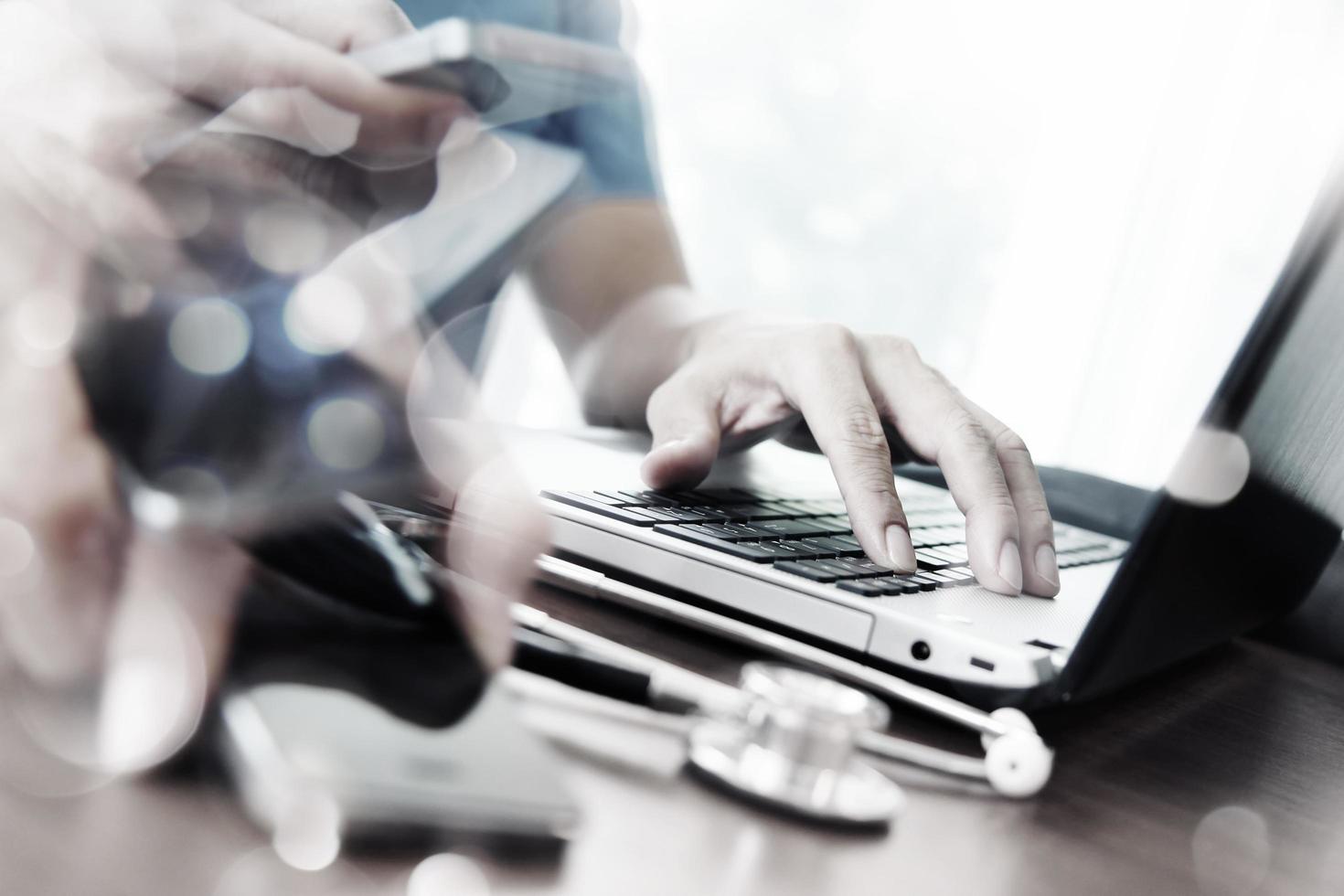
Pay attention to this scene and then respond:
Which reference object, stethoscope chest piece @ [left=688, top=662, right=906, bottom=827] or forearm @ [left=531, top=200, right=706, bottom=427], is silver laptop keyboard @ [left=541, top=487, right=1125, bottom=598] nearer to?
stethoscope chest piece @ [left=688, top=662, right=906, bottom=827]

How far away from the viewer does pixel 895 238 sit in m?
2.96

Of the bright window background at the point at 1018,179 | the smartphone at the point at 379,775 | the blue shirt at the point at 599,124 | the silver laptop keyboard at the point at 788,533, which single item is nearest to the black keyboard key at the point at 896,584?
the silver laptop keyboard at the point at 788,533

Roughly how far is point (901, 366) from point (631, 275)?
0.52 meters

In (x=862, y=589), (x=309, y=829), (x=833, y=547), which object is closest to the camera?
(x=309, y=829)

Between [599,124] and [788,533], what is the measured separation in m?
0.78

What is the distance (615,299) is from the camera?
113 cm

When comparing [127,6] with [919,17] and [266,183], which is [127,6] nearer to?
[266,183]

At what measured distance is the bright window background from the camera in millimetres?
2553

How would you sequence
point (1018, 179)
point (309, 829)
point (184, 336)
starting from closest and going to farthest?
A: point (309, 829), point (184, 336), point (1018, 179)

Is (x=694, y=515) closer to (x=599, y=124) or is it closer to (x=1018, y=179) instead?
(x=599, y=124)

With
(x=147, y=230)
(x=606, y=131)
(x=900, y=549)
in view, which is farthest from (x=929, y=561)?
(x=606, y=131)

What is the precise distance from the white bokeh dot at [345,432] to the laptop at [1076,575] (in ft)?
0.36

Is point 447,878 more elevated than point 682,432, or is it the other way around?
point 447,878

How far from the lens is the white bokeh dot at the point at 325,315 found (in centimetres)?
35
